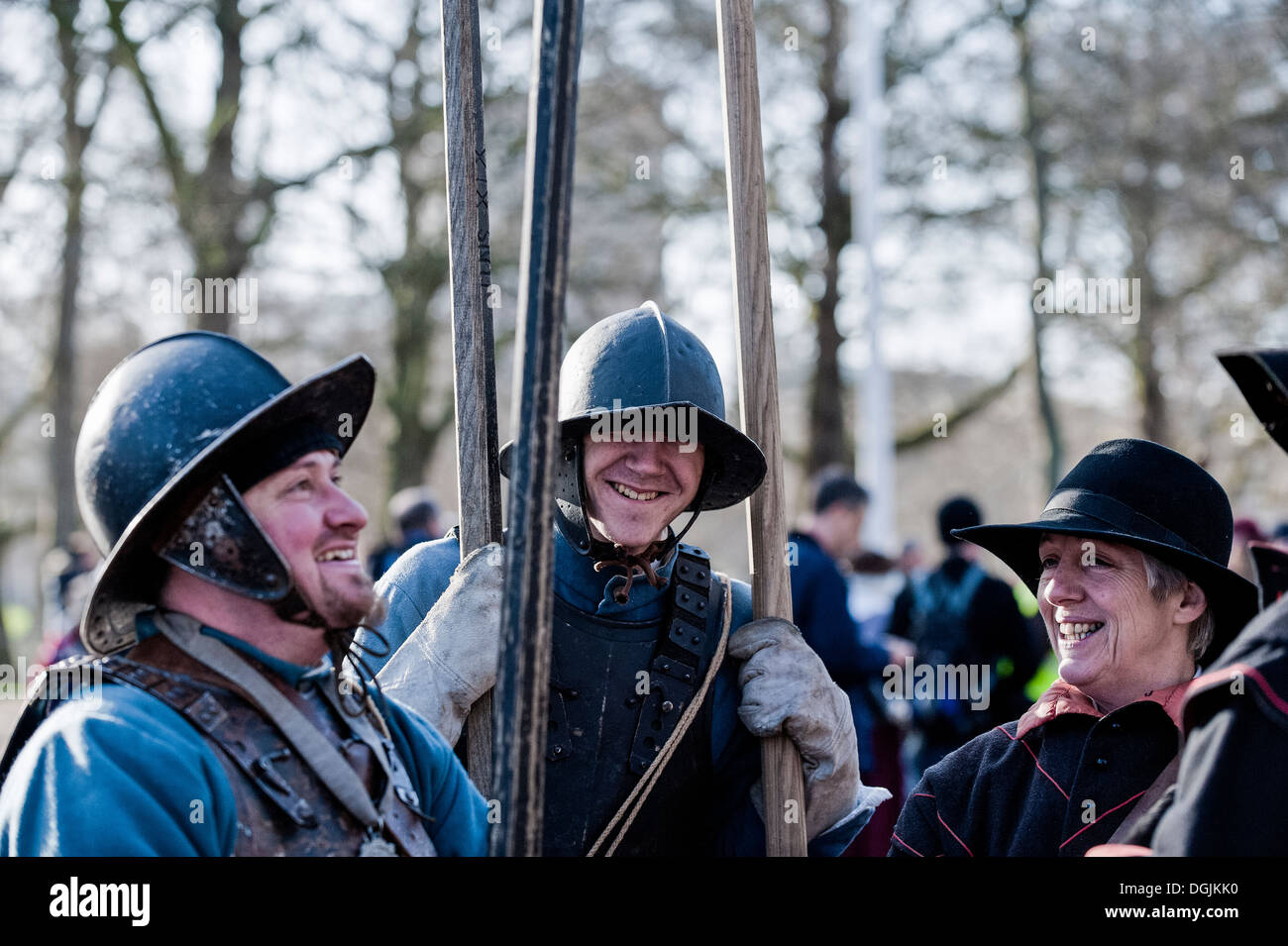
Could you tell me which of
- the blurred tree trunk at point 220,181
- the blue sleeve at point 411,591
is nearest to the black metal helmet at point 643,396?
the blue sleeve at point 411,591

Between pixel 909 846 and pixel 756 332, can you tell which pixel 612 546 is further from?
pixel 909 846

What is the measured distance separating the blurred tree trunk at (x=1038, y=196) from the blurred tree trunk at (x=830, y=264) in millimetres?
2011

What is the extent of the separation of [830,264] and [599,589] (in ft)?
39.7

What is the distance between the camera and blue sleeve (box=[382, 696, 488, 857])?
88.7 inches

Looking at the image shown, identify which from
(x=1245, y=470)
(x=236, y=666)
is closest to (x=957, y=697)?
(x=236, y=666)

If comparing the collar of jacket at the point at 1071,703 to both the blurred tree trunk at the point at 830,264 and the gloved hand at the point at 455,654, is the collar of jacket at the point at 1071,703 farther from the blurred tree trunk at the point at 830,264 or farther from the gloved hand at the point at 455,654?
the blurred tree trunk at the point at 830,264

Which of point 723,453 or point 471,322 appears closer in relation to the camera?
point 471,322

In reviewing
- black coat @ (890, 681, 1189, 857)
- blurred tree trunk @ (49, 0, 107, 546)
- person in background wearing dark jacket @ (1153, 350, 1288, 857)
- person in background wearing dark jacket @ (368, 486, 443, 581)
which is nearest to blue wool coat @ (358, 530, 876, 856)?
black coat @ (890, 681, 1189, 857)

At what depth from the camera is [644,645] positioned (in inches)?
115

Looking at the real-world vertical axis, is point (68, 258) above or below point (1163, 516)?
above

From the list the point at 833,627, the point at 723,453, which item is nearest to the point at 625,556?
the point at 723,453

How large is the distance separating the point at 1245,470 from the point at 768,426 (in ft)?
58.4

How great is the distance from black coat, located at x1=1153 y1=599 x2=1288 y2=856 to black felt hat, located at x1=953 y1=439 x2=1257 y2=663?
0.87 m

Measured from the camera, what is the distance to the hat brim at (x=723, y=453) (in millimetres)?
2867
